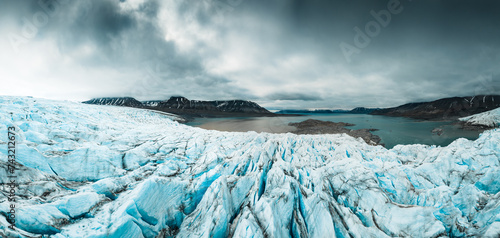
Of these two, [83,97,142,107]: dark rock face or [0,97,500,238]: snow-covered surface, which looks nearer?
[0,97,500,238]: snow-covered surface

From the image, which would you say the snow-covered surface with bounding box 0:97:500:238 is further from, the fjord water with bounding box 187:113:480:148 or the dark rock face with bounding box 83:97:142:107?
the dark rock face with bounding box 83:97:142:107

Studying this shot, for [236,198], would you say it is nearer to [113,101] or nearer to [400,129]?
[400,129]

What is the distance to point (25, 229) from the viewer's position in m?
4.26

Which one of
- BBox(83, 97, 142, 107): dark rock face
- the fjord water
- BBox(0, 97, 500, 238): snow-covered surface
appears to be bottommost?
the fjord water

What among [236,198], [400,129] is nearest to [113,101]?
[236,198]

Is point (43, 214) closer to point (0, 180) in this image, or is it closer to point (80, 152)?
point (0, 180)

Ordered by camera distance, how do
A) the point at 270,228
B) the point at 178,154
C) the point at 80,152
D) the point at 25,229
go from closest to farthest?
the point at 25,229
the point at 270,228
the point at 80,152
the point at 178,154

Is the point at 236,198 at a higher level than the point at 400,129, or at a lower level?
higher

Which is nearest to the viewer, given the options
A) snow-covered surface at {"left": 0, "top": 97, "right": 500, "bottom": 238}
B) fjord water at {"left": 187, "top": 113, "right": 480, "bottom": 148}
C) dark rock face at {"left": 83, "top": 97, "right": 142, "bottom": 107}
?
snow-covered surface at {"left": 0, "top": 97, "right": 500, "bottom": 238}

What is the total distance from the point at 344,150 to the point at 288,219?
9811 mm

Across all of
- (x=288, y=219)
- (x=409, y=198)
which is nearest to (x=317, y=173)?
(x=288, y=219)

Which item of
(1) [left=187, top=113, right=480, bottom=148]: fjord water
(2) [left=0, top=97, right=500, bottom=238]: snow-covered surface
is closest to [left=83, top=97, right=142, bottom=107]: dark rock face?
(1) [left=187, top=113, right=480, bottom=148]: fjord water

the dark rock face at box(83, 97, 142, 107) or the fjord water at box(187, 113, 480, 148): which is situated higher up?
the dark rock face at box(83, 97, 142, 107)

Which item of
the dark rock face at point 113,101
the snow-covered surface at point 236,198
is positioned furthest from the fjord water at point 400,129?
the dark rock face at point 113,101
